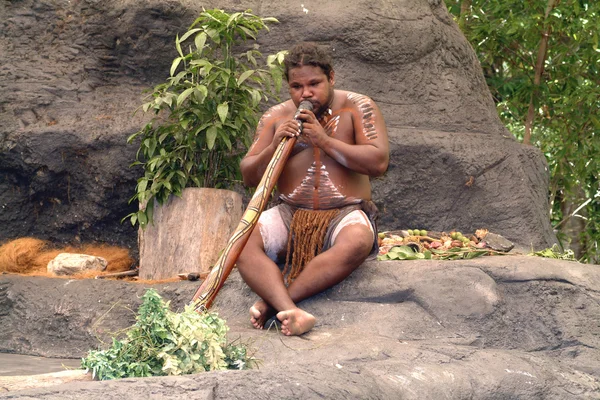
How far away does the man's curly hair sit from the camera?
173 inches

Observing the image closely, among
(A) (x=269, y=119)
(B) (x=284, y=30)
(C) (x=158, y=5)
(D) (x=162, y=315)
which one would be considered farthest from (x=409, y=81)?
(D) (x=162, y=315)

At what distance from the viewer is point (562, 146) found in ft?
29.4

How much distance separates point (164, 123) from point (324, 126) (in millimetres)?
1760

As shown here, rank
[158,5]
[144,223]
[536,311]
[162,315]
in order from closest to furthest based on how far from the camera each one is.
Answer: [162,315], [536,311], [144,223], [158,5]

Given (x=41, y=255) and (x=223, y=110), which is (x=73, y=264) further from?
(x=223, y=110)

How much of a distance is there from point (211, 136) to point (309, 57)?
1.31 metres

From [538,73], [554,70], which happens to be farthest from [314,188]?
[554,70]

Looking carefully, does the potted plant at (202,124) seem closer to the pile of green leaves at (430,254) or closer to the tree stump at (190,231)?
the tree stump at (190,231)

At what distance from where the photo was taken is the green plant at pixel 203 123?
558 cm

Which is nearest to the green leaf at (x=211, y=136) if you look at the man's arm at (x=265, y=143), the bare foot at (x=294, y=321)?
the man's arm at (x=265, y=143)

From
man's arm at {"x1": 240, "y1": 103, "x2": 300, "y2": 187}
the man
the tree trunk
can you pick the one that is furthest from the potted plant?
the tree trunk

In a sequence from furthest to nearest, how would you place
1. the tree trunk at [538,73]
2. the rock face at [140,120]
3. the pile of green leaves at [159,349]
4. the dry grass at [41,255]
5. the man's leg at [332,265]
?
1. the tree trunk at [538,73]
2. the rock face at [140,120]
3. the dry grass at [41,255]
4. the man's leg at [332,265]
5. the pile of green leaves at [159,349]

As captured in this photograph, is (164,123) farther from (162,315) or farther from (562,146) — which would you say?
(562,146)

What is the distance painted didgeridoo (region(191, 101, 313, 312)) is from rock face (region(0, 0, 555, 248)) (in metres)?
2.18
